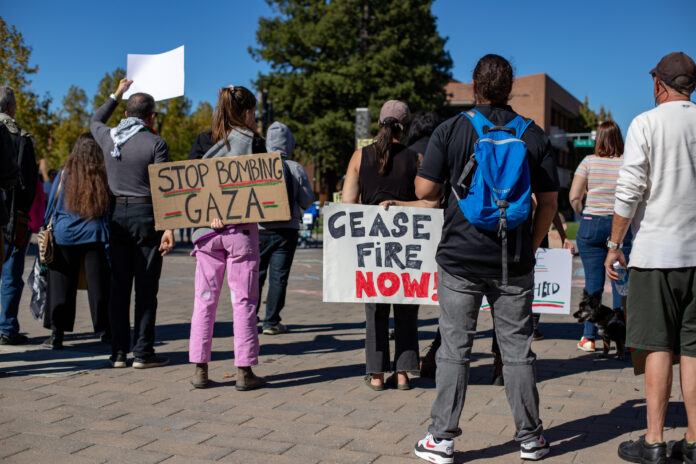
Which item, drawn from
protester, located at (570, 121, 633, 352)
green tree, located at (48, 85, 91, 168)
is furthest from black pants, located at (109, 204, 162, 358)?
green tree, located at (48, 85, 91, 168)

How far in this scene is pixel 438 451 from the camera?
11.3 feet

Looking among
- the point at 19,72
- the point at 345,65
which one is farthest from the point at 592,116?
the point at 19,72

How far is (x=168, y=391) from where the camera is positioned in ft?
15.8

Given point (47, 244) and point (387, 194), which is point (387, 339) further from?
point (47, 244)

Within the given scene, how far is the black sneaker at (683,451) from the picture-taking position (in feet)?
11.1

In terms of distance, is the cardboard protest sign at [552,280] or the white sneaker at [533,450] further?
the cardboard protest sign at [552,280]

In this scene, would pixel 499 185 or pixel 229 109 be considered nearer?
pixel 499 185

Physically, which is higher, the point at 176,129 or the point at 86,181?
the point at 176,129

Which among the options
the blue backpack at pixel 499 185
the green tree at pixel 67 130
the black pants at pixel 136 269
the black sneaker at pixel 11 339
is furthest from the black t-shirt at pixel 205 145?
the green tree at pixel 67 130

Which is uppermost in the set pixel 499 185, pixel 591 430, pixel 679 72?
pixel 679 72

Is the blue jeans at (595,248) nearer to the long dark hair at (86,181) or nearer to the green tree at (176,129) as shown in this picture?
the long dark hair at (86,181)

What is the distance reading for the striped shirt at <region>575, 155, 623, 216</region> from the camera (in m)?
6.07

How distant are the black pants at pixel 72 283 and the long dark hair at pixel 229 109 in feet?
6.77

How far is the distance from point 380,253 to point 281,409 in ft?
4.04
